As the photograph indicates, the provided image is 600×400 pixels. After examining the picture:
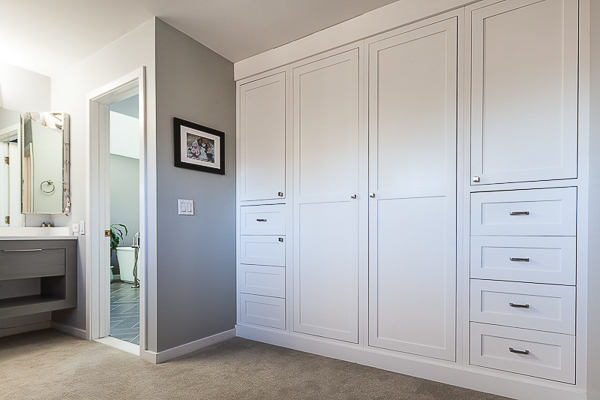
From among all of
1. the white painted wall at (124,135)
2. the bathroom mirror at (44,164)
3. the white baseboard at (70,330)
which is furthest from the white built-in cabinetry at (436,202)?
the white painted wall at (124,135)

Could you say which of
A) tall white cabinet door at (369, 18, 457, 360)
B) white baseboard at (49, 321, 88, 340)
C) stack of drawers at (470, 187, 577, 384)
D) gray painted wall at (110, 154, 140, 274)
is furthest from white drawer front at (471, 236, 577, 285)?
gray painted wall at (110, 154, 140, 274)

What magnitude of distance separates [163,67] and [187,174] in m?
0.76

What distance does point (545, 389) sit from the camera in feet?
5.98

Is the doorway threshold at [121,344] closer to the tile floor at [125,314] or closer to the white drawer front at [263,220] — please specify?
the tile floor at [125,314]

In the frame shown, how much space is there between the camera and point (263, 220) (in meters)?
2.94

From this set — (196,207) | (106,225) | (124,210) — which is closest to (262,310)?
(196,207)

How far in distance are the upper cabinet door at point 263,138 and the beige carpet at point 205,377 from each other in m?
1.20

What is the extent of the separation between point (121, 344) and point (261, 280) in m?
1.17

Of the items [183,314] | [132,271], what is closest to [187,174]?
[183,314]

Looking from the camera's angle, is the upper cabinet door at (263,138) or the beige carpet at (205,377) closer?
the beige carpet at (205,377)

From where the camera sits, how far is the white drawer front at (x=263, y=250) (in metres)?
2.85

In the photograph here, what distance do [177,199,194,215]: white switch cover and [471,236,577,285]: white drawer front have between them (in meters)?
1.89

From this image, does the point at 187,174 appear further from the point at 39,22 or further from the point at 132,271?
the point at 132,271

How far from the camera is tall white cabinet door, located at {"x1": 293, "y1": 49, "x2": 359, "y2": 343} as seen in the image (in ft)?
8.20
